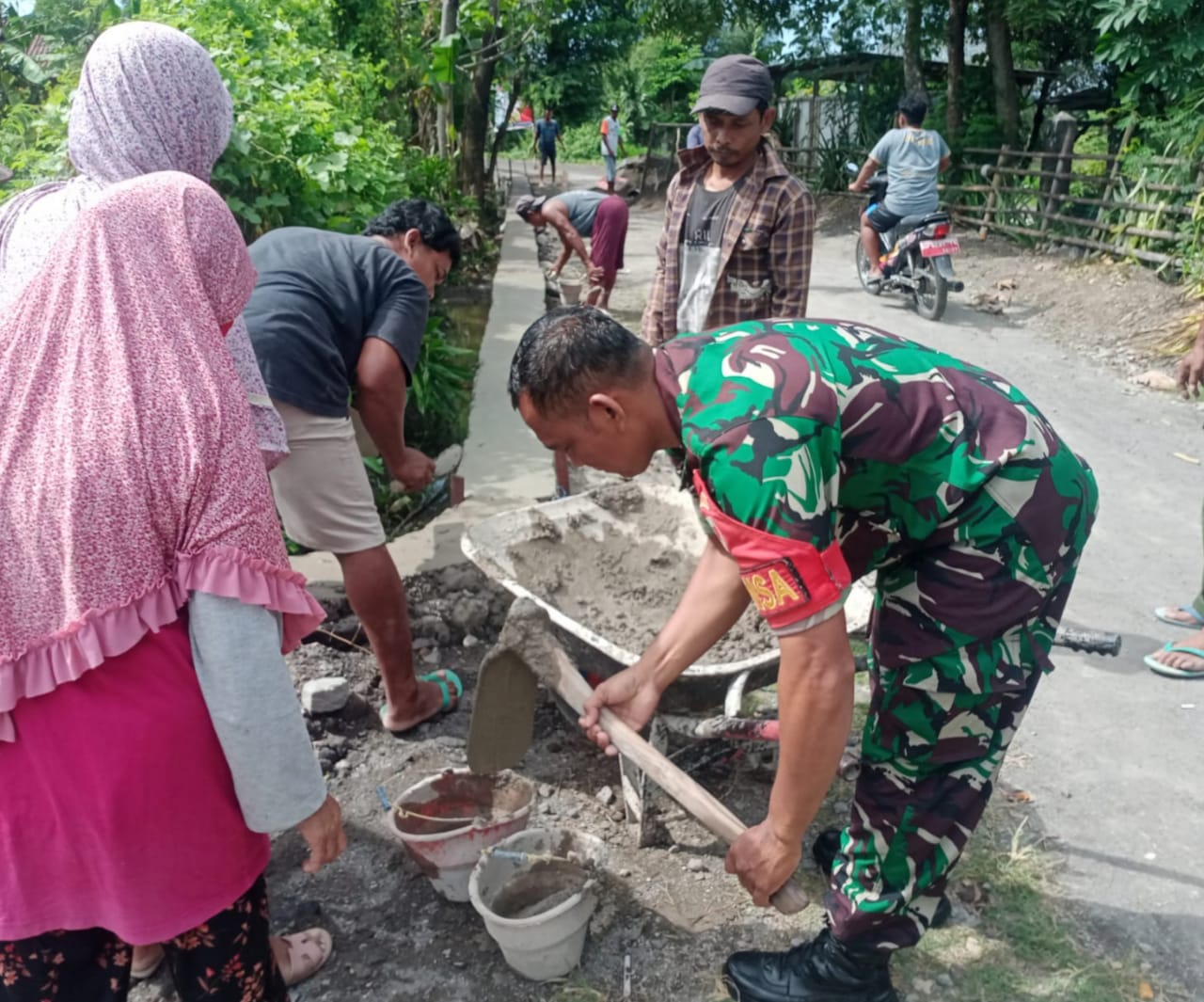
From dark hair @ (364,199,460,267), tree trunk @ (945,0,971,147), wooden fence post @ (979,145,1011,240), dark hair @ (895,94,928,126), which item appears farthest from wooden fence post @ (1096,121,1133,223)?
dark hair @ (364,199,460,267)

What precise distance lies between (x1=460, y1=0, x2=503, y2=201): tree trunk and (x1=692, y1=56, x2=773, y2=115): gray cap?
7.55 m

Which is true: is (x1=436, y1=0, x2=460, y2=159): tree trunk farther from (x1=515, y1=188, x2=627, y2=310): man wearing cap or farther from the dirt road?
the dirt road

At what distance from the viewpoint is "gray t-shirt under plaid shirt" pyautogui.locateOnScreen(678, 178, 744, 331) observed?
136 inches

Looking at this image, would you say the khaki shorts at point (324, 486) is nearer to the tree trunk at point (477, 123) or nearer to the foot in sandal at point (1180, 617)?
the foot in sandal at point (1180, 617)

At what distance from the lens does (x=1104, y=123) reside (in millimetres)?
12148

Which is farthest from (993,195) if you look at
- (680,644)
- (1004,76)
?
(680,644)

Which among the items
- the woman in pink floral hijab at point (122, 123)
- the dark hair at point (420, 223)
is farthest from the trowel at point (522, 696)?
the dark hair at point (420, 223)

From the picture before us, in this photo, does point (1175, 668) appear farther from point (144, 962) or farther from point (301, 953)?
point (144, 962)

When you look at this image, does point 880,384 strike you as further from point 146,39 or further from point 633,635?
point 633,635

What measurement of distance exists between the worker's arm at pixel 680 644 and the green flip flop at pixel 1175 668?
2.20 metres

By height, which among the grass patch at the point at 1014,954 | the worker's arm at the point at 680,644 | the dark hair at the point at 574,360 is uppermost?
the dark hair at the point at 574,360

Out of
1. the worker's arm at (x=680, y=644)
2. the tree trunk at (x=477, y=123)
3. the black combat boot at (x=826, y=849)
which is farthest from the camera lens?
the tree trunk at (x=477, y=123)

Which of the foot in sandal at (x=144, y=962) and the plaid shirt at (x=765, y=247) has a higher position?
the plaid shirt at (x=765, y=247)

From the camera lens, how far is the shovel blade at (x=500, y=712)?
6.81 feet
